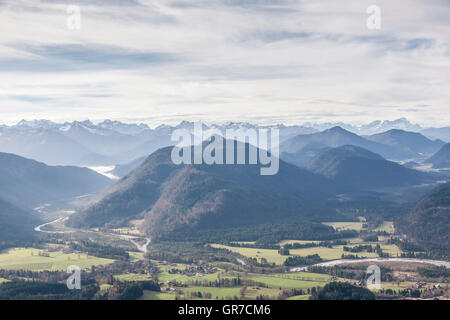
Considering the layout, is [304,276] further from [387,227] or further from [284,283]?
[387,227]

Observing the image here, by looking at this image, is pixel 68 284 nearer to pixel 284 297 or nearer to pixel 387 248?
pixel 284 297

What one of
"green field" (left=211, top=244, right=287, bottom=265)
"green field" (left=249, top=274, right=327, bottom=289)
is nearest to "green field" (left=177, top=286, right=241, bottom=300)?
"green field" (left=249, top=274, right=327, bottom=289)

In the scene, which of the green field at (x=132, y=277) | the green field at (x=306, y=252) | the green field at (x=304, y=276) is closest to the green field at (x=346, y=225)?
the green field at (x=306, y=252)

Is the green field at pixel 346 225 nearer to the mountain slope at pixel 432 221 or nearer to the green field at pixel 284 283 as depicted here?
the mountain slope at pixel 432 221

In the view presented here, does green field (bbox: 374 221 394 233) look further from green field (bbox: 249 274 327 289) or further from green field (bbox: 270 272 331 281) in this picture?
green field (bbox: 249 274 327 289)

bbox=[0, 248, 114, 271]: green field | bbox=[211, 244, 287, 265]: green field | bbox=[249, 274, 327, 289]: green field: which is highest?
bbox=[211, 244, 287, 265]: green field

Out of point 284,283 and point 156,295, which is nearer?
point 156,295

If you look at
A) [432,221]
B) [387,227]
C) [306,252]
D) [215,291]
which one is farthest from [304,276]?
[387,227]

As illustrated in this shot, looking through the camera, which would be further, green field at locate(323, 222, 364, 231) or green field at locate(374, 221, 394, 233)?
green field at locate(323, 222, 364, 231)
